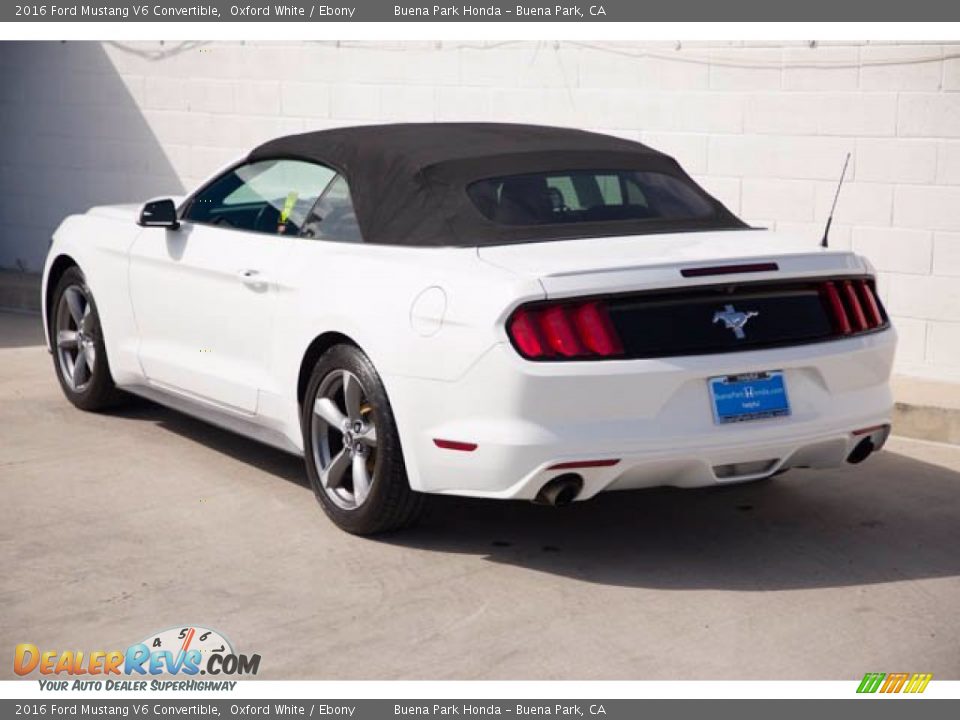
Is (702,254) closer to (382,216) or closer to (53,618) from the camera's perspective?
(382,216)

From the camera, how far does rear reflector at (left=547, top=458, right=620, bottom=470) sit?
542 cm

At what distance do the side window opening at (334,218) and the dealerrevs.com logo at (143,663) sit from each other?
1935 mm

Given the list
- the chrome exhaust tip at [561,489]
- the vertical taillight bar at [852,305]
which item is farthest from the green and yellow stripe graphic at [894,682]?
the vertical taillight bar at [852,305]

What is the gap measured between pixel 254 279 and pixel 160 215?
96cm

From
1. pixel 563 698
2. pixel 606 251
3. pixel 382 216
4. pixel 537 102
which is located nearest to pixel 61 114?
pixel 537 102

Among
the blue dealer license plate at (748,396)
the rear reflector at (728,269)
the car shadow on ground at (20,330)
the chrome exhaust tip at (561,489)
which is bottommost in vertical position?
the car shadow on ground at (20,330)

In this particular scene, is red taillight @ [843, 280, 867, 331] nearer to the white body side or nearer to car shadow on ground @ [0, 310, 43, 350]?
the white body side

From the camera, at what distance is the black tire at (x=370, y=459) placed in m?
5.86

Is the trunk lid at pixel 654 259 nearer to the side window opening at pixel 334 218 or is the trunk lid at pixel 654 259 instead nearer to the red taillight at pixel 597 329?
the red taillight at pixel 597 329

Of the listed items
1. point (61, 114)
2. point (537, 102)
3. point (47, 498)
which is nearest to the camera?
point (47, 498)

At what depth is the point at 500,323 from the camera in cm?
538
